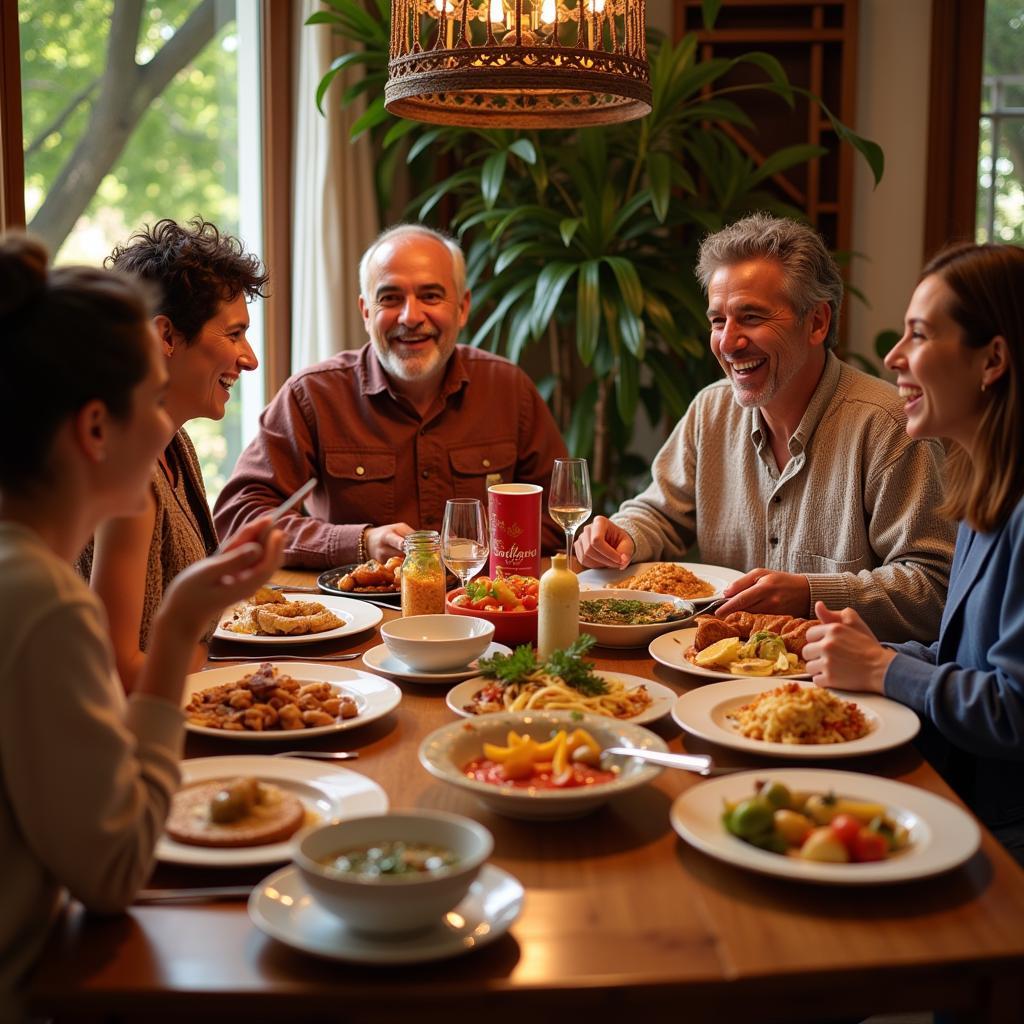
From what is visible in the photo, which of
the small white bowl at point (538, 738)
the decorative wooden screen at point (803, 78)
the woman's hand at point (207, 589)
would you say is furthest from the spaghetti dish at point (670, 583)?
the decorative wooden screen at point (803, 78)

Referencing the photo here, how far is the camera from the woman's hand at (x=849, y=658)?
1.77 meters

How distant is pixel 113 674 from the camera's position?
46.7 inches

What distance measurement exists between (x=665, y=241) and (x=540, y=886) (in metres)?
3.43

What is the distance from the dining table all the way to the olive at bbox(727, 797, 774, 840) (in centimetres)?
4

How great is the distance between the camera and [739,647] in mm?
1977

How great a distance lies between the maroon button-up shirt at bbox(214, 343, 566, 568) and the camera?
307cm

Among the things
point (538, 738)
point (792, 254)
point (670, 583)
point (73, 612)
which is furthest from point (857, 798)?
point (792, 254)

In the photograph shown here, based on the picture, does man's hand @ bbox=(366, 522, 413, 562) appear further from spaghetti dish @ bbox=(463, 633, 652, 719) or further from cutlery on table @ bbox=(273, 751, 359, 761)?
cutlery on table @ bbox=(273, 751, 359, 761)

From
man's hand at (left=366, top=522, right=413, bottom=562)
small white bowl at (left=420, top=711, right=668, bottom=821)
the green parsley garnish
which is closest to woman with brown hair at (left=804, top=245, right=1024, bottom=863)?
the green parsley garnish

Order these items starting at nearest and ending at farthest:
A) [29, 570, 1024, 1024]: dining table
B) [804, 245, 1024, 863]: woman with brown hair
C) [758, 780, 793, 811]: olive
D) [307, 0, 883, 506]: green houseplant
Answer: [29, 570, 1024, 1024]: dining table → [758, 780, 793, 811]: olive → [804, 245, 1024, 863]: woman with brown hair → [307, 0, 883, 506]: green houseplant

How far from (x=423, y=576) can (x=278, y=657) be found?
0.29m

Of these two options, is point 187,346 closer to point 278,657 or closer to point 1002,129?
point 278,657

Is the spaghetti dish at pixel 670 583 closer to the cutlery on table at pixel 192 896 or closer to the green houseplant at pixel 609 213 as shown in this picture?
the cutlery on table at pixel 192 896

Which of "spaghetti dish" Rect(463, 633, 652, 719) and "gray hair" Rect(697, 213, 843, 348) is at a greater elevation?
"gray hair" Rect(697, 213, 843, 348)
